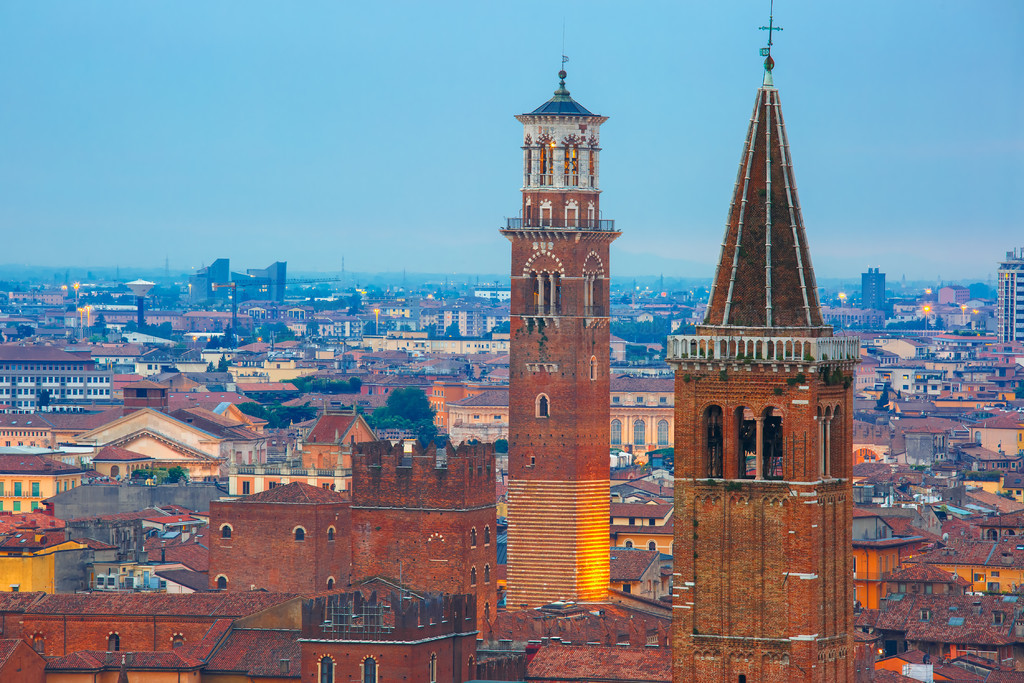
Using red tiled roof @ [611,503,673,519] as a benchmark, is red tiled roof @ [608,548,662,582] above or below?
below

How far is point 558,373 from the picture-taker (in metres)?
59.7

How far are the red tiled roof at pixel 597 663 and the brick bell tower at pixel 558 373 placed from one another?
6611 mm

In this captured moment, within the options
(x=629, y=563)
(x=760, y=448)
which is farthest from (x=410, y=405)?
(x=760, y=448)

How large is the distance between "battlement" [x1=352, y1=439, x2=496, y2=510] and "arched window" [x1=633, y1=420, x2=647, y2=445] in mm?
76500

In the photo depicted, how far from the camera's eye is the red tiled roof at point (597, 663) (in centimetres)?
5138

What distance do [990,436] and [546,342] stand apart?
248ft

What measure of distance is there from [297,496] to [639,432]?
7348cm

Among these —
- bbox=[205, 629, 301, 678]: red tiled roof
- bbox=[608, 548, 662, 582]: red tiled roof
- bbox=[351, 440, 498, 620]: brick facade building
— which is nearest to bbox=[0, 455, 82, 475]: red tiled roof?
bbox=[608, 548, 662, 582]: red tiled roof

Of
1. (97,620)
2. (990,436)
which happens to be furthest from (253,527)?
(990,436)

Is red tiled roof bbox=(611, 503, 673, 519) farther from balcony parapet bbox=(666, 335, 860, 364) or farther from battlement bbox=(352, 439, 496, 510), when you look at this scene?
balcony parapet bbox=(666, 335, 860, 364)

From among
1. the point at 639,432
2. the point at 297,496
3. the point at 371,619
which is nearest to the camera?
the point at 371,619

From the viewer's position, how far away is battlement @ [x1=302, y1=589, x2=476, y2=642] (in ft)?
172

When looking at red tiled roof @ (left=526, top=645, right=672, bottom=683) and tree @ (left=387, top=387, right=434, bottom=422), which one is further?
tree @ (left=387, top=387, right=434, bottom=422)

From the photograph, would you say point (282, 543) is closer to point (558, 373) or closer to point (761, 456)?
point (558, 373)
